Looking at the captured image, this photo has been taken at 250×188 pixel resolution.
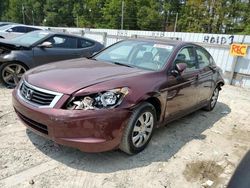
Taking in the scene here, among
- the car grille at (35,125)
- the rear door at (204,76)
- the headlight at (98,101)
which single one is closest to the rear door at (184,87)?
the rear door at (204,76)

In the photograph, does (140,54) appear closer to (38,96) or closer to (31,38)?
(38,96)

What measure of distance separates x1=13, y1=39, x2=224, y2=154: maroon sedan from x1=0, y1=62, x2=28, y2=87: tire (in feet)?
8.06

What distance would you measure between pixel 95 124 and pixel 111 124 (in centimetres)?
20

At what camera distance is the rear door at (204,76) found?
521 centimetres

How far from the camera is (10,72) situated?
21.0 ft

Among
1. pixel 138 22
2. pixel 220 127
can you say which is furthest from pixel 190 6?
pixel 220 127

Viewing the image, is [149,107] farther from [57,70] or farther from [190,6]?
[190,6]

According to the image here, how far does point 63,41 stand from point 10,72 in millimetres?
1640

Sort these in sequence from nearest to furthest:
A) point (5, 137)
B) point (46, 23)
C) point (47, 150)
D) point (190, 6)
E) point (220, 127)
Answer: point (47, 150), point (5, 137), point (220, 127), point (190, 6), point (46, 23)

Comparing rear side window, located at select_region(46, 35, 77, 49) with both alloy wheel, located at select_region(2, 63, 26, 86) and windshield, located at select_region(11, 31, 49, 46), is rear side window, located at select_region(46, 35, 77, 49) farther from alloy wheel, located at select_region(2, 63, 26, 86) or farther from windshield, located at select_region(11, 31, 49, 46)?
alloy wheel, located at select_region(2, 63, 26, 86)

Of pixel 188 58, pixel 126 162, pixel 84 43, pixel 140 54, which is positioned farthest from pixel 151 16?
pixel 126 162

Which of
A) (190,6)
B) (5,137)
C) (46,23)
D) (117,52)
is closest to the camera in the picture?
(5,137)

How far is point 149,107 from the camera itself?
3756mm

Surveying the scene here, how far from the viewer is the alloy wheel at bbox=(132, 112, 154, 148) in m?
3.67
